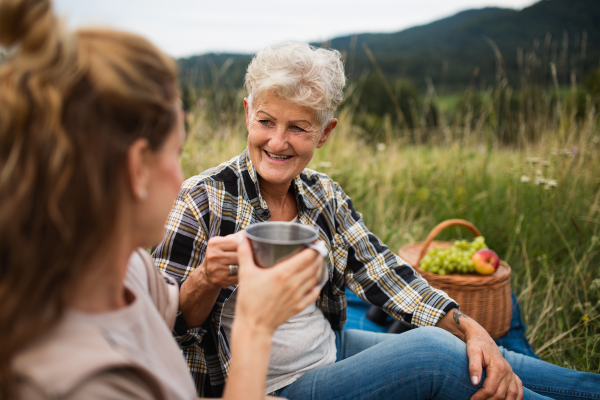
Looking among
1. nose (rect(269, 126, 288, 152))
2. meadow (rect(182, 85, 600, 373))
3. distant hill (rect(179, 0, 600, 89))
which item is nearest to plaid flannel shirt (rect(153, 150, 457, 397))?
nose (rect(269, 126, 288, 152))

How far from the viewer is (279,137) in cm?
209

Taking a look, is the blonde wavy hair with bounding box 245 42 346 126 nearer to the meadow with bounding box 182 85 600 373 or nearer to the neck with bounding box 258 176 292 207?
the neck with bounding box 258 176 292 207

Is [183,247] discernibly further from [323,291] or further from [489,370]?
[489,370]

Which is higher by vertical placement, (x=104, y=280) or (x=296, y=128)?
(x=296, y=128)

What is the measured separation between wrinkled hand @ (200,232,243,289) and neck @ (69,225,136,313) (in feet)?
1.42

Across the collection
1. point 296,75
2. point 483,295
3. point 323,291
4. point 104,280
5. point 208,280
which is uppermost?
point 296,75

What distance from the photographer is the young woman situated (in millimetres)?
804

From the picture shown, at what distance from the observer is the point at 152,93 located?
92 cm

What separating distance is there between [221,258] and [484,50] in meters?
25.5

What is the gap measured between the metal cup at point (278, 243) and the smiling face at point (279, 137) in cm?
81

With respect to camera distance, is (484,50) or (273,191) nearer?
(273,191)

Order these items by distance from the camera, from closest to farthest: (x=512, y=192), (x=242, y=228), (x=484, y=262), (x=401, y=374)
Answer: (x=401, y=374), (x=242, y=228), (x=484, y=262), (x=512, y=192)

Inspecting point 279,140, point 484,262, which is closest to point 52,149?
point 279,140

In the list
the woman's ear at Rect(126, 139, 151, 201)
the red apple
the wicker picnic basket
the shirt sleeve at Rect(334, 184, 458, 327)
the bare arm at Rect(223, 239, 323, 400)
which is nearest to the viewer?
the woman's ear at Rect(126, 139, 151, 201)
